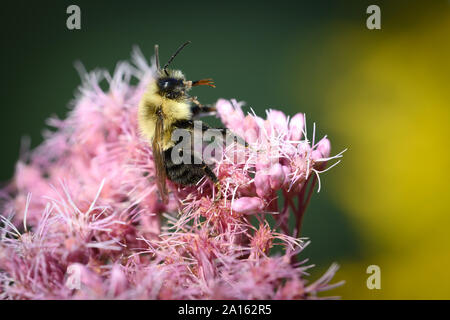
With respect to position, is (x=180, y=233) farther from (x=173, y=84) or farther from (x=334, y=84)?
(x=334, y=84)

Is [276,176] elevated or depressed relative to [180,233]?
elevated

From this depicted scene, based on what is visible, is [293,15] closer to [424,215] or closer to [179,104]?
[424,215]

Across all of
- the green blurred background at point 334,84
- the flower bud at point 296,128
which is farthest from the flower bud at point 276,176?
the green blurred background at point 334,84

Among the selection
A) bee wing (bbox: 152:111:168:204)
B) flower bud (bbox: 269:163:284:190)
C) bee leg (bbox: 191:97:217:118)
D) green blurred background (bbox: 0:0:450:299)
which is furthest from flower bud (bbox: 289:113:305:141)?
green blurred background (bbox: 0:0:450:299)

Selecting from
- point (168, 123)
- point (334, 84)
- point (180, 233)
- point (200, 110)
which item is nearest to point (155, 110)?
point (168, 123)

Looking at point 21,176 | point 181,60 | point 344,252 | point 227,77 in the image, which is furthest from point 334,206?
point 21,176

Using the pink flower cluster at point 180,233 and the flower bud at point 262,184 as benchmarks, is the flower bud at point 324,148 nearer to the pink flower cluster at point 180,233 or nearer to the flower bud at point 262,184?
the pink flower cluster at point 180,233
